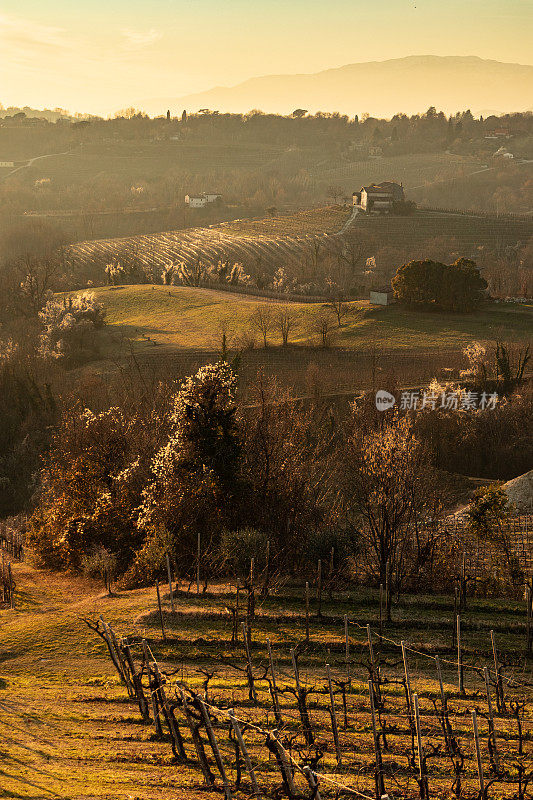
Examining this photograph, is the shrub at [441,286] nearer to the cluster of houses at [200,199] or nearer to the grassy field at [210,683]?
the grassy field at [210,683]

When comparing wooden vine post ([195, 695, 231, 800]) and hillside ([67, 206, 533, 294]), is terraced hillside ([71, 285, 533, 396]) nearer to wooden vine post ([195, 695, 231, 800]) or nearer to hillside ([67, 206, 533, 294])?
hillside ([67, 206, 533, 294])

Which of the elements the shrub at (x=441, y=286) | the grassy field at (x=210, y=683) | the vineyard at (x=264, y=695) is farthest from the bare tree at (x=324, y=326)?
the grassy field at (x=210, y=683)

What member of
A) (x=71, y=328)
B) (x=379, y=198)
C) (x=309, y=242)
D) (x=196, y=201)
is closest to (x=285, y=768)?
(x=71, y=328)

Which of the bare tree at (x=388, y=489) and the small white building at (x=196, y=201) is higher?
the small white building at (x=196, y=201)

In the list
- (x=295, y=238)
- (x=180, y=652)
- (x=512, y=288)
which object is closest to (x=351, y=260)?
(x=295, y=238)

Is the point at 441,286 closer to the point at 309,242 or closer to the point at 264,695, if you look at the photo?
the point at 309,242
